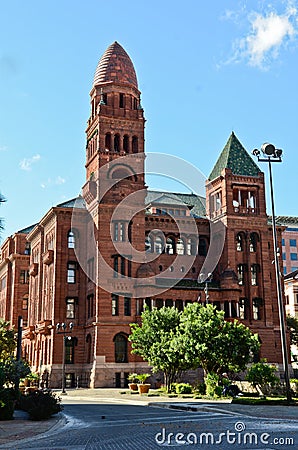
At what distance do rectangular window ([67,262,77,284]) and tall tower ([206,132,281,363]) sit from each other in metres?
17.3

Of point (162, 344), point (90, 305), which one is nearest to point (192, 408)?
point (162, 344)

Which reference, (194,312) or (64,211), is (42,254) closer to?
(64,211)

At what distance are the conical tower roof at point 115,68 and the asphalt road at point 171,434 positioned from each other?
52.5 meters

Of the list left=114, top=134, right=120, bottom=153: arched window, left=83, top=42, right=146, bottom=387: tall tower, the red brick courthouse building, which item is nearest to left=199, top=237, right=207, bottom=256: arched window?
the red brick courthouse building

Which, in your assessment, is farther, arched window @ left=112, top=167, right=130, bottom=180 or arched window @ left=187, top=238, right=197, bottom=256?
arched window @ left=187, top=238, right=197, bottom=256

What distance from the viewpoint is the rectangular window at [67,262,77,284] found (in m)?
66.8

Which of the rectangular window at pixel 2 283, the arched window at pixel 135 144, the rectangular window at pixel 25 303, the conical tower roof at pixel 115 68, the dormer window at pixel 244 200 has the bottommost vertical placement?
the rectangular window at pixel 25 303

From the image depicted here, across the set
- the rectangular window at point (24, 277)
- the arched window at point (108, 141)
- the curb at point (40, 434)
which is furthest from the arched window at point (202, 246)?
the curb at point (40, 434)

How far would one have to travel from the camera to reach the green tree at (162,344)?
44.3 m

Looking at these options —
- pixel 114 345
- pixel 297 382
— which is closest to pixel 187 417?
pixel 297 382

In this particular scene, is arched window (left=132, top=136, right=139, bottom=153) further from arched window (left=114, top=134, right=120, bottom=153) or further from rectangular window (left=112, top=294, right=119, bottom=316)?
rectangular window (left=112, top=294, right=119, bottom=316)

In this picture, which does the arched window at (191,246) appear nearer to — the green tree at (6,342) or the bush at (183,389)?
the green tree at (6,342)

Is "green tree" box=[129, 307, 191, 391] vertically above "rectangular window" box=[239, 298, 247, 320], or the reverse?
"rectangular window" box=[239, 298, 247, 320]

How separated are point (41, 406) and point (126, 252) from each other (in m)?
39.8
